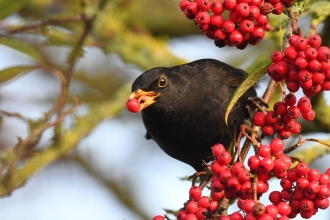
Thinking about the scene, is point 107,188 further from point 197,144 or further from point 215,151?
point 215,151

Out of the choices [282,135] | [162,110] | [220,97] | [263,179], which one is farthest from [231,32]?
[220,97]

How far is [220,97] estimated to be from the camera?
13.4ft

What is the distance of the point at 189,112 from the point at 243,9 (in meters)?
1.53

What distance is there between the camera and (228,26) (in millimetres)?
2549

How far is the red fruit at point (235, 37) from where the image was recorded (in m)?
2.54

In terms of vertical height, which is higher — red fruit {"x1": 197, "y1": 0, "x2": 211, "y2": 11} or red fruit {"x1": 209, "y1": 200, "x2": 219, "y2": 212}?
red fruit {"x1": 197, "y1": 0, "x2": 211, "y2": 11}

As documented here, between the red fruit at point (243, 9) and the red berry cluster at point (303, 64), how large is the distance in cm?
25

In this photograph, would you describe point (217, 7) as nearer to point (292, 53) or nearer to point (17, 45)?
point (292, 53)

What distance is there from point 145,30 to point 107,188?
1.62 meters

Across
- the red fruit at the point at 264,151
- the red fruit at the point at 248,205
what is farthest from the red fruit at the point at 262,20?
the red fruit at the point at 248,205

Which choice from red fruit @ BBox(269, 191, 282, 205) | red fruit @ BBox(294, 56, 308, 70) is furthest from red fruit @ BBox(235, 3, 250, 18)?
red fruit @ BBox(269, 191, 282, 205)

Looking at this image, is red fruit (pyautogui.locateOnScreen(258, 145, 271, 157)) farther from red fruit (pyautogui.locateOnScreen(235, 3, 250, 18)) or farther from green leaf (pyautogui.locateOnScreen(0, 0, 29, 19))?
green leaf (pyautogui.locateOnScreen(0, 0, 29, 19))

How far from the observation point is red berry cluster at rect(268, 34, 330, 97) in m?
2.21

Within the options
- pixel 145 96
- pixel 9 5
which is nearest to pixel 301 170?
pixel 145 96
